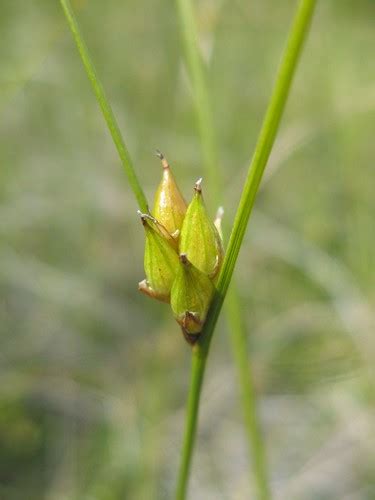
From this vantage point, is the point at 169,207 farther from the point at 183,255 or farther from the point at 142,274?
the point at 142,274

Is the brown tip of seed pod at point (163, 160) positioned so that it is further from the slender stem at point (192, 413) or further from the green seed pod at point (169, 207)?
the slender stem at point (192, 413)

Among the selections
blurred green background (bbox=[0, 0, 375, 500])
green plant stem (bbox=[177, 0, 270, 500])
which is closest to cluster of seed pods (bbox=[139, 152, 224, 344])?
green plant stem (bbox=[177, 0, 270, 500])

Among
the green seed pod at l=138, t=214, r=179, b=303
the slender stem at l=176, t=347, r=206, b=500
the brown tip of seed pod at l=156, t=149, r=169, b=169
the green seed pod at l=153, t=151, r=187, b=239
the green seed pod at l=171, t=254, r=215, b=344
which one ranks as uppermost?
the brown tip of seed pod at l=156, t=149, r=169, b=169

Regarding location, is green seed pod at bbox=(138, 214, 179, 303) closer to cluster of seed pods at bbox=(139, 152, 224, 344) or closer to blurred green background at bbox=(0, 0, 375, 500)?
cluster of seed pods at bbox=(139, 152, 224, 344)

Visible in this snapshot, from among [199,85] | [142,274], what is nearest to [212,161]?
[199,85]

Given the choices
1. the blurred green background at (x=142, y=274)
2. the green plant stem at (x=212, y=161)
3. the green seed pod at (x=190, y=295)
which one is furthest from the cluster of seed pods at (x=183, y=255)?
the blurred green background at (x=142, y=274)

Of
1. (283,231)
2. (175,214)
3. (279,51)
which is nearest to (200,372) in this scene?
(175,214)

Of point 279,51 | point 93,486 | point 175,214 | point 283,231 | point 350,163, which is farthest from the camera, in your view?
point 279,51

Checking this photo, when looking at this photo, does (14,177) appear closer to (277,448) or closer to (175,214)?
(277,448)
